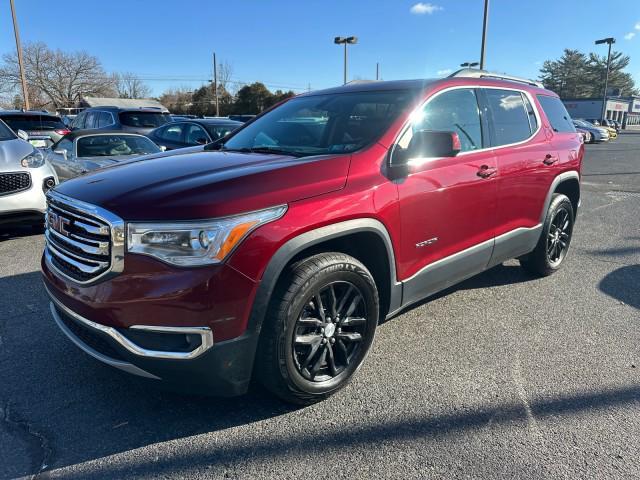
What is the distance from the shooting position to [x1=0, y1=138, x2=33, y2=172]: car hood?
18.8 feet

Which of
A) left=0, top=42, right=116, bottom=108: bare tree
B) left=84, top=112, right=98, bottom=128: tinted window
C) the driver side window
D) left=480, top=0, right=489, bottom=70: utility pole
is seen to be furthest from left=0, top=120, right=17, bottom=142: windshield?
left=0, top=42, right=116, bottom=108: bare tree

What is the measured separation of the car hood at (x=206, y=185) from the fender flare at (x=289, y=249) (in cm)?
21

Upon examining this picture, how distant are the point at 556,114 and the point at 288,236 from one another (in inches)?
154

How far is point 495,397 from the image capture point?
2.85 metres

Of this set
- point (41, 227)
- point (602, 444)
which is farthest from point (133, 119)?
point (602, 444)

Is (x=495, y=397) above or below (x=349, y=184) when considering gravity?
below

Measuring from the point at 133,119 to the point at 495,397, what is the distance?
1242 centimetres

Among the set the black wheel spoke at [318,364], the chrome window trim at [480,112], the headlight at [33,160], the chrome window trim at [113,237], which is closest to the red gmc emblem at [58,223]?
the chrome window trim at [113,237]

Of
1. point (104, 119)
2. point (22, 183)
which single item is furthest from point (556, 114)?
point (104, 119)

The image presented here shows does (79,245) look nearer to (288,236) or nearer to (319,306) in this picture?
(288,236)

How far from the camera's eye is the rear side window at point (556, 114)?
4784 mm

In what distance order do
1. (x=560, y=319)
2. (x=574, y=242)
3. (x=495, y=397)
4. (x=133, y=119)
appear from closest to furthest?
(x=495, y=397)
(x=560, y=319)
(x=574, y=242)
(x=133, y=119)

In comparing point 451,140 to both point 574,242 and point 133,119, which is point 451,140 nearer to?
point 574,242

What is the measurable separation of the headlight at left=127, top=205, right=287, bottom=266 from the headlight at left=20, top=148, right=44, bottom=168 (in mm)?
4661
